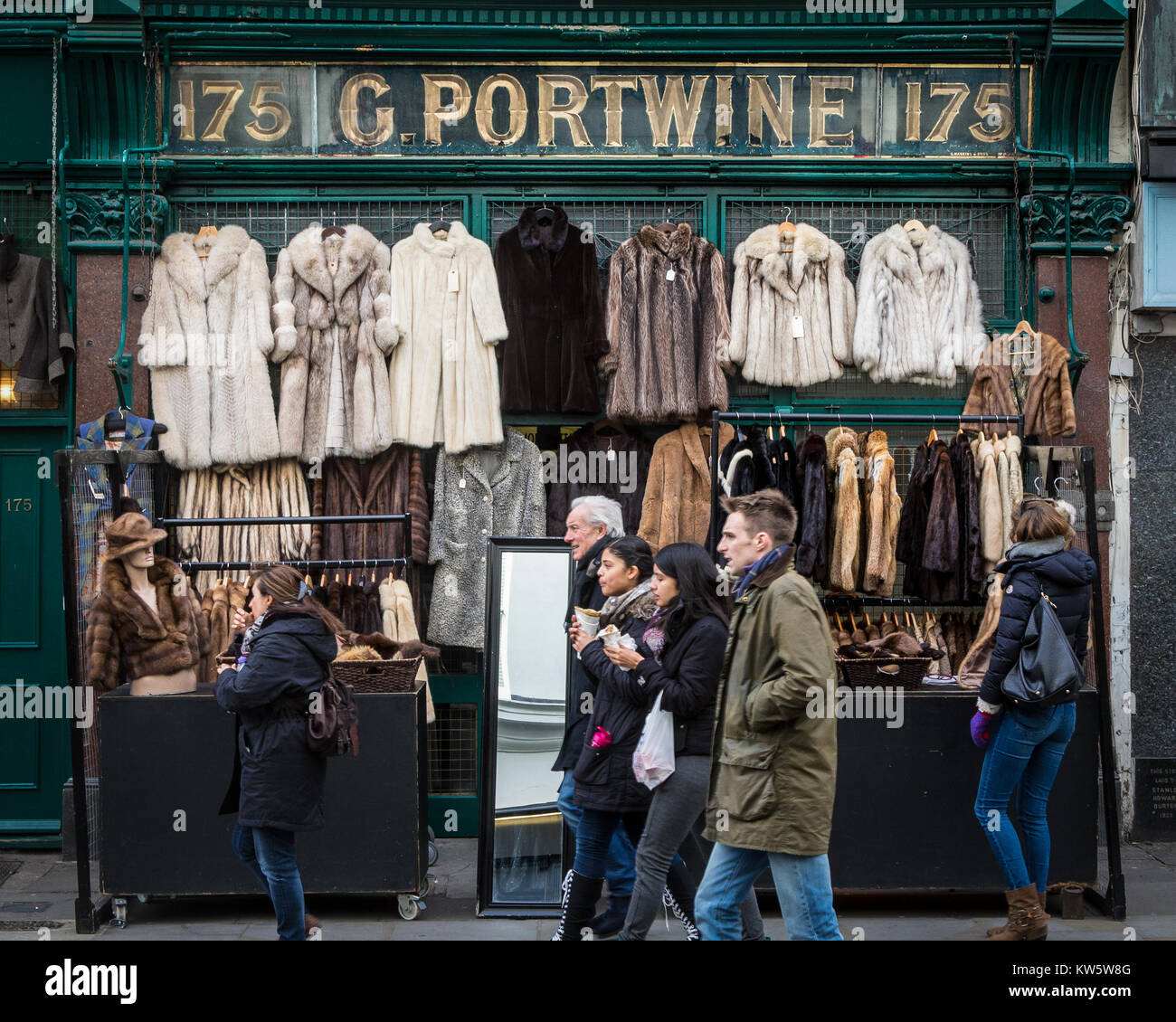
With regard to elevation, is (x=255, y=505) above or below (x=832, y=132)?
below

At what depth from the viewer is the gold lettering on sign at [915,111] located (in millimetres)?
9266

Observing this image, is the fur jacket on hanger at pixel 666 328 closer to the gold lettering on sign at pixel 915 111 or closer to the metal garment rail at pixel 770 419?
the metal garment rail at pixel 770 419

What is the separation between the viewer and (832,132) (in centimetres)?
926

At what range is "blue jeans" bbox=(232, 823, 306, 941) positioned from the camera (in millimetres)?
6062

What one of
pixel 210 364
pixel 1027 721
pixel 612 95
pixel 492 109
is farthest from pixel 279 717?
pixel 612 95

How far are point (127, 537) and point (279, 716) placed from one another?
1.82 meters

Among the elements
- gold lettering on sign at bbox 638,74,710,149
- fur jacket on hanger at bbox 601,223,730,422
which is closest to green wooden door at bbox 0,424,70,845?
fur jacket on hanger at bbox 601,223,730,422

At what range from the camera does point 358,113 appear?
9125mm

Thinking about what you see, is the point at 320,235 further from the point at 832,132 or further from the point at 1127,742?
the point at 1127,742

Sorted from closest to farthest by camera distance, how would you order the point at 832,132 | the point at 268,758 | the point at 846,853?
the point at 268,758, the point at 846,853, the point at 832,132

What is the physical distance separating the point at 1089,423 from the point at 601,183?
3.67 meters

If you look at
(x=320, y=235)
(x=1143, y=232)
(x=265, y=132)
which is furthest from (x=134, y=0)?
(x=1143, y=232)

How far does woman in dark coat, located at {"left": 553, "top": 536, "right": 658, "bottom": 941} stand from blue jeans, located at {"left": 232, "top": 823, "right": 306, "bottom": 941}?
1224 mm

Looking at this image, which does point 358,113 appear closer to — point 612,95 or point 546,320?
point 612,95
